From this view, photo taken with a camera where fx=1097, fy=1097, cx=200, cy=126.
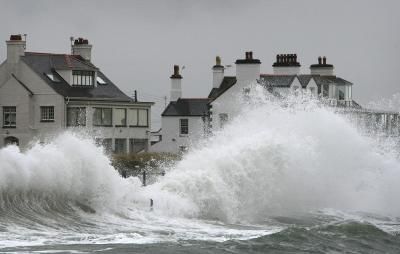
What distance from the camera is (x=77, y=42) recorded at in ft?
214

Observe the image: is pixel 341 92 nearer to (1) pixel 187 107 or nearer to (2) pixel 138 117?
(1) pixel 187 107

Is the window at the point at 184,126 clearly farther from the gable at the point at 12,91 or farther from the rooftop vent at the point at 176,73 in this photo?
the gable at the point at 12,91

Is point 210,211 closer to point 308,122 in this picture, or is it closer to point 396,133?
point 308,122

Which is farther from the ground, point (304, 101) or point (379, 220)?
point (304, 101)

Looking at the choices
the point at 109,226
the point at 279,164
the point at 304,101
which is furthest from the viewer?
the point at 304,101

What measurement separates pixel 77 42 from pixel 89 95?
6.09 metres

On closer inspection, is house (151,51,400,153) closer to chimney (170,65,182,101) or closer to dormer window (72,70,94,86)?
chimney (170,65,182,101)

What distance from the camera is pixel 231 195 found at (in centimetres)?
3491

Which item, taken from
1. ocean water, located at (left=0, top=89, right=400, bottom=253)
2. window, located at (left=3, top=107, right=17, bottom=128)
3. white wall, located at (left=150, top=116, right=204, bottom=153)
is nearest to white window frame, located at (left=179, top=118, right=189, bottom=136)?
white wall, located at (left=150, top=116, right=204, bottom=153)

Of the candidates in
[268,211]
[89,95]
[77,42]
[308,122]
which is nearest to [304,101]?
[308,122]

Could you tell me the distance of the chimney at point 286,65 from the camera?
67500 millimetres

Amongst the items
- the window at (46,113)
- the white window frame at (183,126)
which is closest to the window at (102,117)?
the window at (46,113)

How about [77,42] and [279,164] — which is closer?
[279,164]

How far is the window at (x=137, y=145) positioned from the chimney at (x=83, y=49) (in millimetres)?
5857
